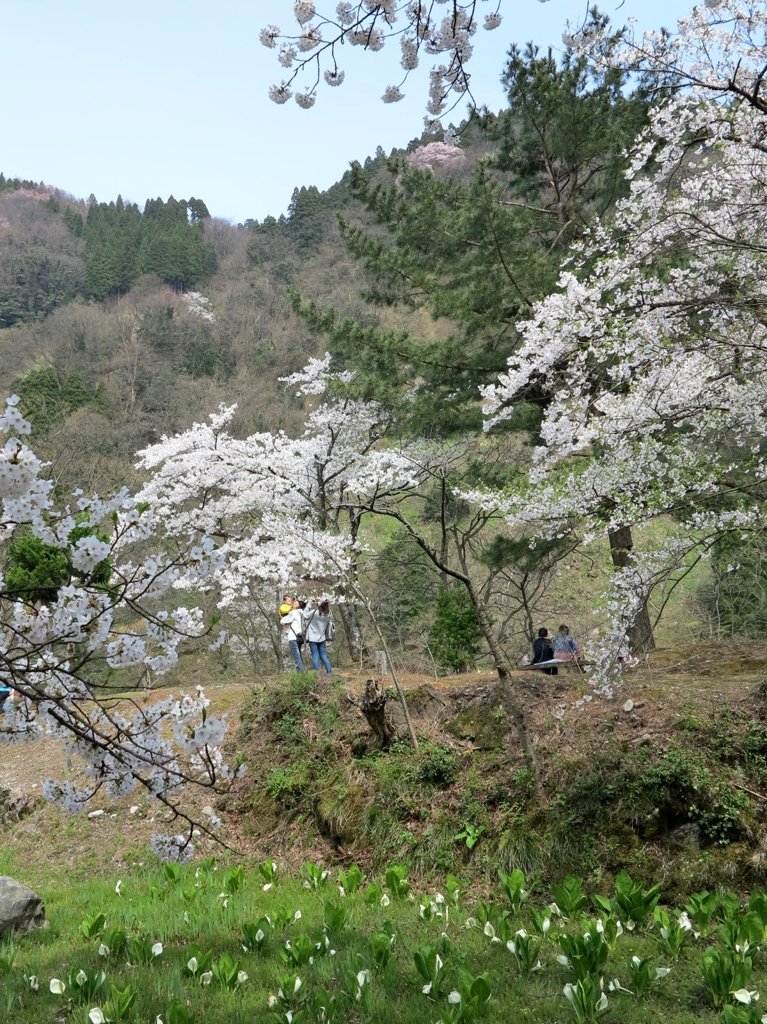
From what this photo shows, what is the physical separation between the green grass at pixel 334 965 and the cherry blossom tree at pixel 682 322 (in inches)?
95.6

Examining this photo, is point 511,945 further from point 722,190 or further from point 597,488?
point 722,190

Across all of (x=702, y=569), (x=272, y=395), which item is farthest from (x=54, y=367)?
(x=702, y=569)

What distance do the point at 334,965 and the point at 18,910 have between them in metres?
2.64

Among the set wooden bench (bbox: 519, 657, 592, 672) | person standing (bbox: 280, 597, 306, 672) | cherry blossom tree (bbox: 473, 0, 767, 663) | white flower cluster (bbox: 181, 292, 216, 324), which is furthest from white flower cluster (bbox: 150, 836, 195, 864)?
white flower cluster (bbox: 181, 292, 216, 324)

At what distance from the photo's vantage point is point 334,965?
332 centimetres

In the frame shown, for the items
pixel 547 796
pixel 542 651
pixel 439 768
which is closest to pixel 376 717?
pixel 439 768

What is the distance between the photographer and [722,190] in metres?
5.54

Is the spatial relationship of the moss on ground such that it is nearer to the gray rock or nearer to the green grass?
the green grass

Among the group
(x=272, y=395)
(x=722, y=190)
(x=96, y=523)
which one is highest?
(x=272, y=395)

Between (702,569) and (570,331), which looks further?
(702,569)

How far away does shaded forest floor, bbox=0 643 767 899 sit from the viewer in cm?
475

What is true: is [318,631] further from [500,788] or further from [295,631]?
[500,788]

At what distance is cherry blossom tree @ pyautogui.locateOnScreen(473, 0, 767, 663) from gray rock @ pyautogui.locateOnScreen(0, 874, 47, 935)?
468 cm

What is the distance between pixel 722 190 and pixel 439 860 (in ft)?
19.0
